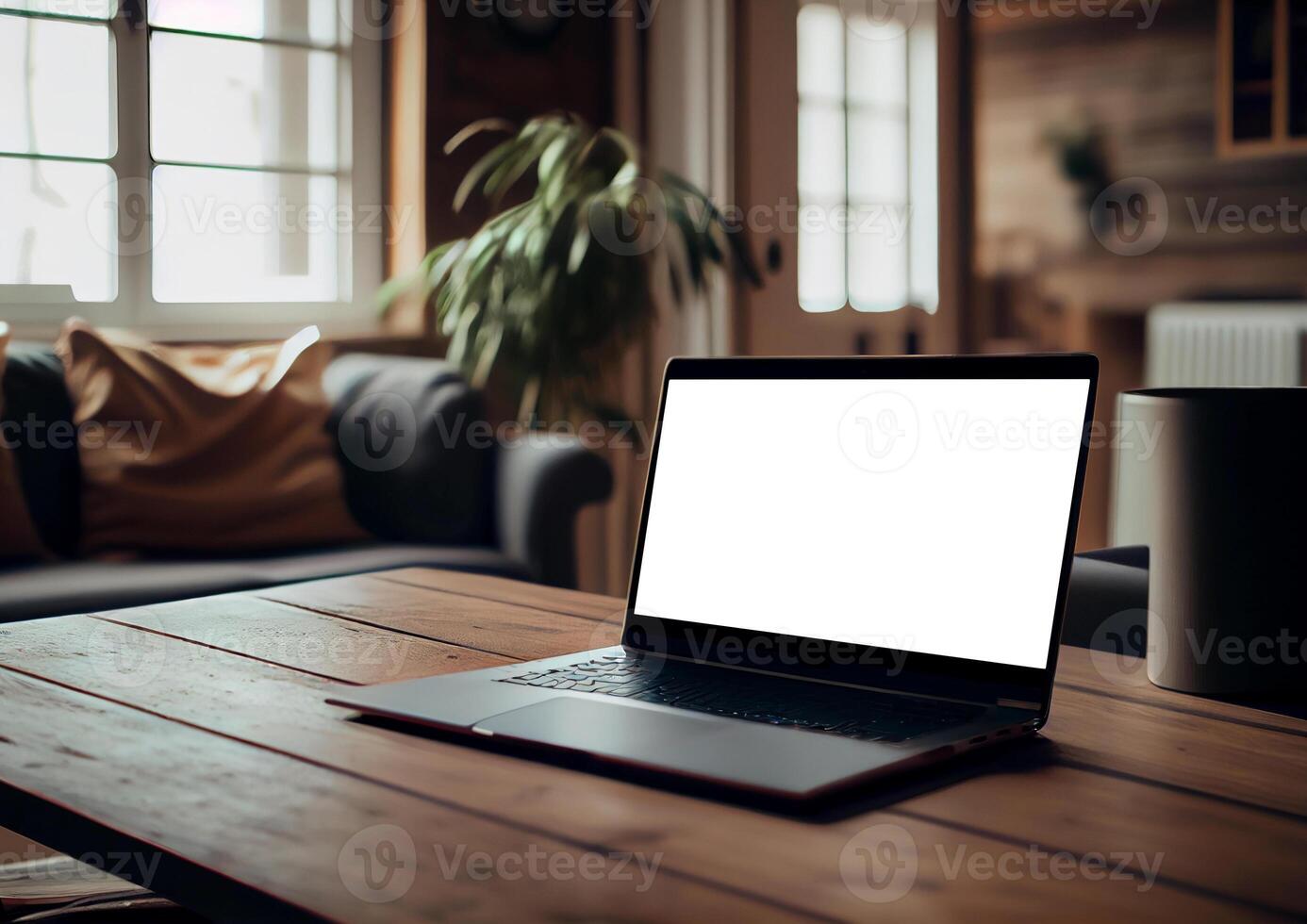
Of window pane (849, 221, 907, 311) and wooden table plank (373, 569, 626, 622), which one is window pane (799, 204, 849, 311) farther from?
wooden table plank (373, 569, 626, 622)

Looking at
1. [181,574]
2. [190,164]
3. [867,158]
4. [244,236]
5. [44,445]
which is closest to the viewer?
[181,574]

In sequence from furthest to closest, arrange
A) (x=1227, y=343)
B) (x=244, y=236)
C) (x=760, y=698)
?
(x=1227, y=343)
(x=244, y=236)
(x=760, y=698)

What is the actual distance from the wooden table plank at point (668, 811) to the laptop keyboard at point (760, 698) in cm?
9

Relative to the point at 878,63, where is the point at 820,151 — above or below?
below

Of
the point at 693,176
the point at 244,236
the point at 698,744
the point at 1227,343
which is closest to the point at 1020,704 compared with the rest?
the point at 698,744

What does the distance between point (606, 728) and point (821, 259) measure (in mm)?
3653

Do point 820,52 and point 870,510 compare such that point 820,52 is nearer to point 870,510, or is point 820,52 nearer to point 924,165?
point 924,165

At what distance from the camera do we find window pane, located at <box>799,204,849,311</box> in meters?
4.24

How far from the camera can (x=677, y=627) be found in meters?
1.01

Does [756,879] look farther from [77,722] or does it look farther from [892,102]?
[892,102]

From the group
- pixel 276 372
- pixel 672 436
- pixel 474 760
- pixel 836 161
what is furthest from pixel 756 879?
pixel 836 161

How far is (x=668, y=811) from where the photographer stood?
0.66m

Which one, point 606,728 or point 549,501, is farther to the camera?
point 549,501

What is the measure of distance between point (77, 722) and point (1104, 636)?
772mm
